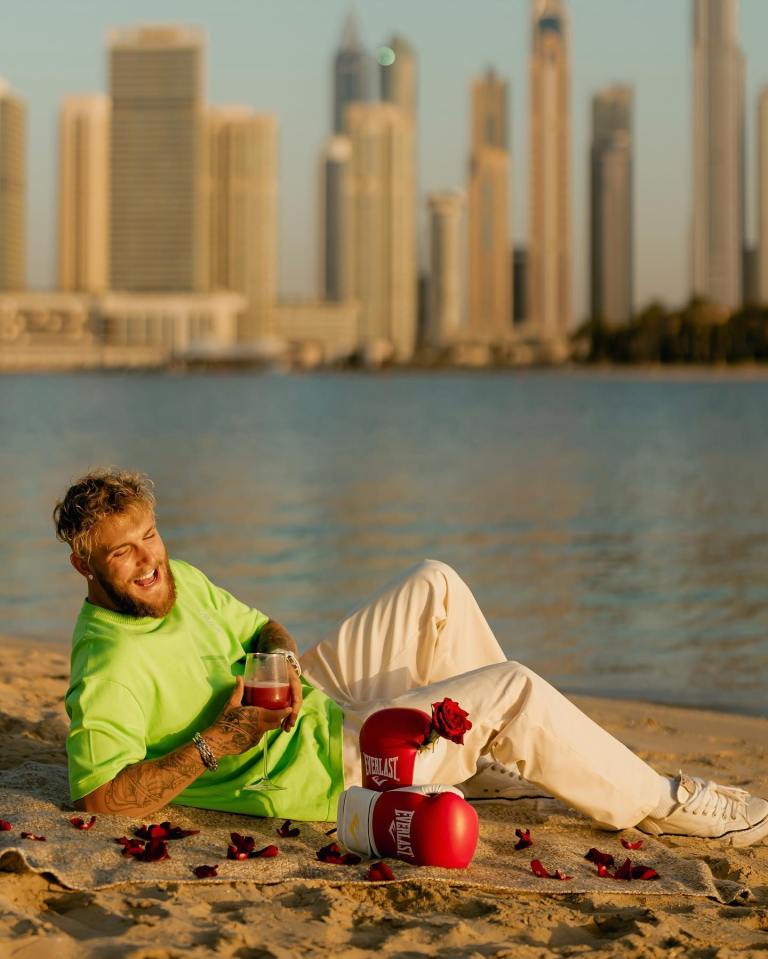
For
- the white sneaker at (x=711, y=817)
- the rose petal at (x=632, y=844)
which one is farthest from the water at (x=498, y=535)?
the rose petal at (x=632, y=844)

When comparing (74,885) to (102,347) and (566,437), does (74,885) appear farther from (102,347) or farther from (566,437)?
(102,347)

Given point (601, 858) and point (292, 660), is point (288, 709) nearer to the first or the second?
point (292, 660)

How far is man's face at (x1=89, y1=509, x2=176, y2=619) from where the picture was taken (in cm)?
402

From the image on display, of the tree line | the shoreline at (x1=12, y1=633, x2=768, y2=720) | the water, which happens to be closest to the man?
the shoreline at (x1=12, y1=633, x2=768, y2=720)

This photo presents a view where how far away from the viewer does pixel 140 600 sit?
13.5 ft

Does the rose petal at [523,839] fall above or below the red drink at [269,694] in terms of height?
below

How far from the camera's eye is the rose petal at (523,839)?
4457 mm

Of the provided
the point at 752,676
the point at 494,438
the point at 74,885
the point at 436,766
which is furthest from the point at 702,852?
the point at 494,438

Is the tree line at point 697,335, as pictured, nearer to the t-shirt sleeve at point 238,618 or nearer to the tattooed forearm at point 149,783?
the t-shirt sleeve at point 238,618

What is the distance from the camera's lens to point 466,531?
17.0 metres

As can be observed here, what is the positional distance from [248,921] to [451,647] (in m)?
1.28

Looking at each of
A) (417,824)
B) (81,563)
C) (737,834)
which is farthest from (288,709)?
(737,834)

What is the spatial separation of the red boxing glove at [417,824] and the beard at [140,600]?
737 millimetres

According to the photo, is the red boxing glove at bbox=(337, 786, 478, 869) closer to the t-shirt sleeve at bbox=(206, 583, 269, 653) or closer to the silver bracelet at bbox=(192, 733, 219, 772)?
the silver bracelet at bbox=(192, 733, 219, 772)
